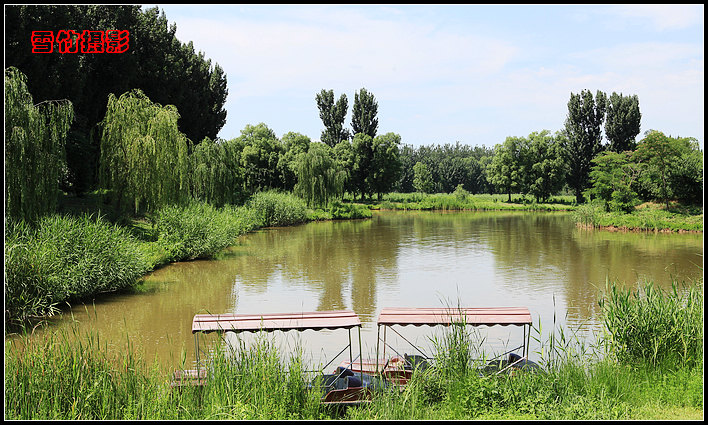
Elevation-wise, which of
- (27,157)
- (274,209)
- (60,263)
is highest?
(27,157)

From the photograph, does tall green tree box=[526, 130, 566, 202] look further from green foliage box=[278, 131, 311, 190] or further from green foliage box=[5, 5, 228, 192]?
green foliage box=[5, 5, 228, 192]

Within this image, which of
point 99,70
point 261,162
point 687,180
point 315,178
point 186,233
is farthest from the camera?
point 261,162

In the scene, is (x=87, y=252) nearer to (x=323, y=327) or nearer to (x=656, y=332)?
(x=323, y=327)

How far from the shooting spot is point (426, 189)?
83.8 metres

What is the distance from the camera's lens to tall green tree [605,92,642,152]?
61.8m

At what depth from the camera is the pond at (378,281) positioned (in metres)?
11.2

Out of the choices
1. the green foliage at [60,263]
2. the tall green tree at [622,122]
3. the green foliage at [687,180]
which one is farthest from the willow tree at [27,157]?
the tall green tree at [622,122]

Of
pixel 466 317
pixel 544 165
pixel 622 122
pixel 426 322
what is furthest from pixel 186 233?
pixel 622 122

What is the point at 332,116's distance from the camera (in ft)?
227

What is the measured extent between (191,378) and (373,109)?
63.5 meters

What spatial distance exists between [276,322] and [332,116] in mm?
63178

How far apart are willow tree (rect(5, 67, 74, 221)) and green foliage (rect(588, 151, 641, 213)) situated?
117ft

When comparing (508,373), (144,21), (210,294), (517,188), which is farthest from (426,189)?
(508,373)
